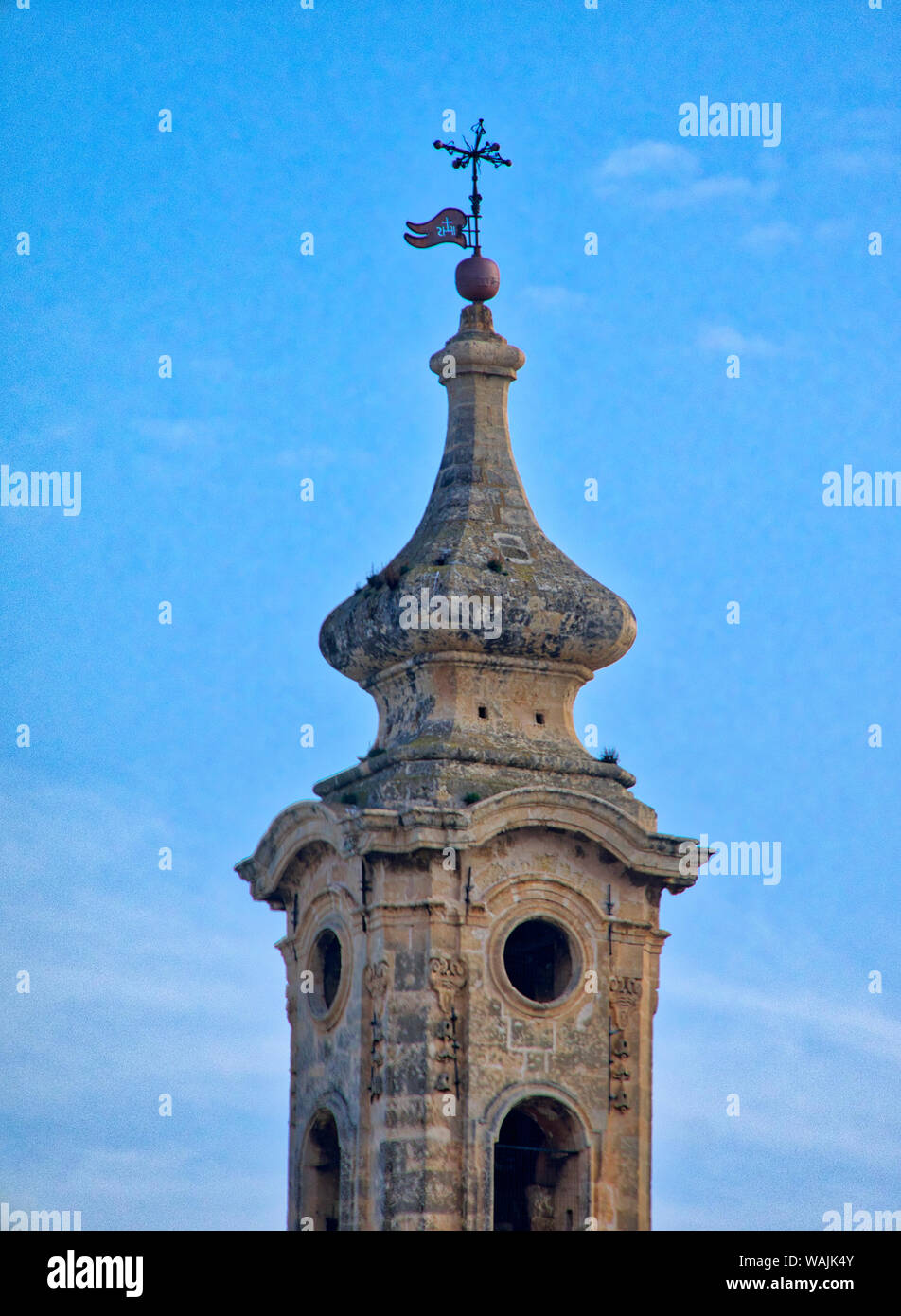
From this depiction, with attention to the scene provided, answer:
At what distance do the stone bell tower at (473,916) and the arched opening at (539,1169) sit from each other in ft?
0.11

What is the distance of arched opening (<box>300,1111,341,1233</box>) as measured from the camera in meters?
51.0

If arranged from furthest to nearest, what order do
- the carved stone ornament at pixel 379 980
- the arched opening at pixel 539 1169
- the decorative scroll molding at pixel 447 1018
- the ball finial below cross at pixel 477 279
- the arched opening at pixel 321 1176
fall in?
the ball finial below cross at pixel 477 279, the arched opening at pixel 321 1176, the arched opening at pixel 539 1169, the carved stone ornament at pixel 379 980, the decorative scroll molding at pixel 447 1018

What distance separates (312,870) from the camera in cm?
5134

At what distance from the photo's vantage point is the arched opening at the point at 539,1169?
163 ft

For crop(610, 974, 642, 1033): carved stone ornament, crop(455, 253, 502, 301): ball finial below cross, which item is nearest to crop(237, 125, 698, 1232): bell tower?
crop(610, 974, 642, 1033): carved stone ornament

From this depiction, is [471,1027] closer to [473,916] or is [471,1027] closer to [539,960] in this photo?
[473,916]

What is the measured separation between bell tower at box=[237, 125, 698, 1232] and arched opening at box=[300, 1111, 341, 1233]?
0.12 feet

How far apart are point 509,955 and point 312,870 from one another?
9.61ft

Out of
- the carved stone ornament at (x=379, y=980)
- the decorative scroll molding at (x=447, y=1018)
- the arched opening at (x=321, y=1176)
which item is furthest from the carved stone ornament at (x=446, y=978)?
the arched opening at (x=321, y=1176)

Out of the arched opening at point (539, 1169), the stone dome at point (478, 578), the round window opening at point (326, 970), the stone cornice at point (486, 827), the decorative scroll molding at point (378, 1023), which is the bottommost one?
the arched opening at point (539, 1169)

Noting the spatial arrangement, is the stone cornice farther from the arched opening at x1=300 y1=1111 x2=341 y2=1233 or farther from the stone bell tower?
the arched opening at x1=300 y1=1111 x2=341 y2=1233

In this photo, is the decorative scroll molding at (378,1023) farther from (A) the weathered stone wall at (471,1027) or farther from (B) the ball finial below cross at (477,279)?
(B) the ball finial below cross at (477,279)

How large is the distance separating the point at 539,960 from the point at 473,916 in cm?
231
